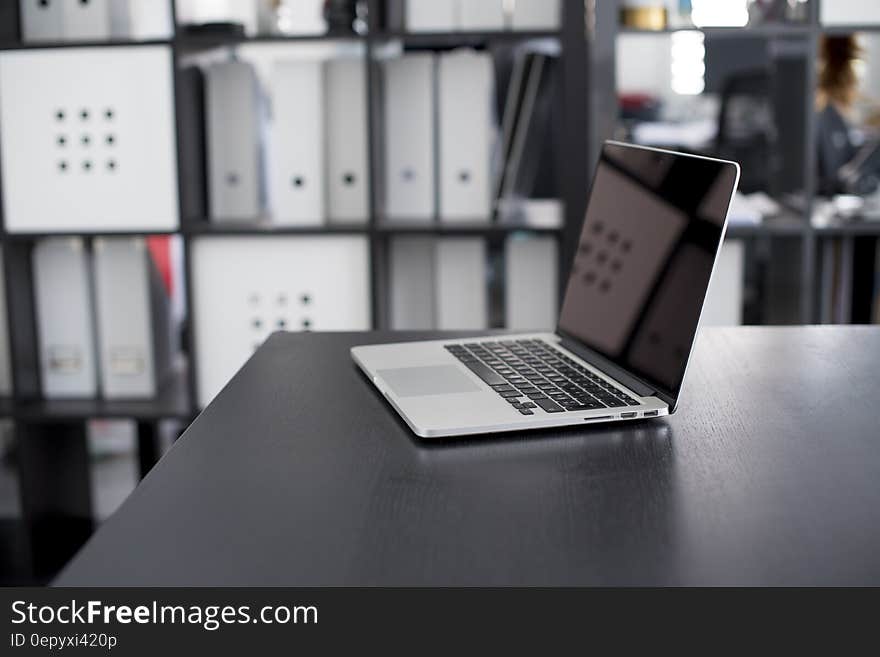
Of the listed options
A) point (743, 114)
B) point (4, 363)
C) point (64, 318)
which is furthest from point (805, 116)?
point (743, 114)

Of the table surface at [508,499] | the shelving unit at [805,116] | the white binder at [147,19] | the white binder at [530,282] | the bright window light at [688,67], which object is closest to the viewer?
the table surface at [508,499]

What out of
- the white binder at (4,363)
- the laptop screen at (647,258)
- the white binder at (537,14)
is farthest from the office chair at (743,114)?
the laptop screen at (647,258)

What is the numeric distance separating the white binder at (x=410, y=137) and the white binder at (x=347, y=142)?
0.06 meters

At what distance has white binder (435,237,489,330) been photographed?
2.34 metres

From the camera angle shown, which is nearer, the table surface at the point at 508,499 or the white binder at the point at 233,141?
the table surface at the point at 508,499

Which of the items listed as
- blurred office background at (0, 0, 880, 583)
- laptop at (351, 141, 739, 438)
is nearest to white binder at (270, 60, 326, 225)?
blurred office background at (0, 0, 880, 583)

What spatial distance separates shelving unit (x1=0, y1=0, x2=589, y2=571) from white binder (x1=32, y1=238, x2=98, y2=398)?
24 millimetres

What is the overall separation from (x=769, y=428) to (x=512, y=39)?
151 cm

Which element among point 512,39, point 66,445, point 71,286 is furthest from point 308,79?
point 66,445

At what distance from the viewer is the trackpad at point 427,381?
35.6 inches

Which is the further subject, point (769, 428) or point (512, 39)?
point (512, 39)

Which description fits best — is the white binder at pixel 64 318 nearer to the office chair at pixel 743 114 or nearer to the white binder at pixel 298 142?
the white binder at pixel 298 142
